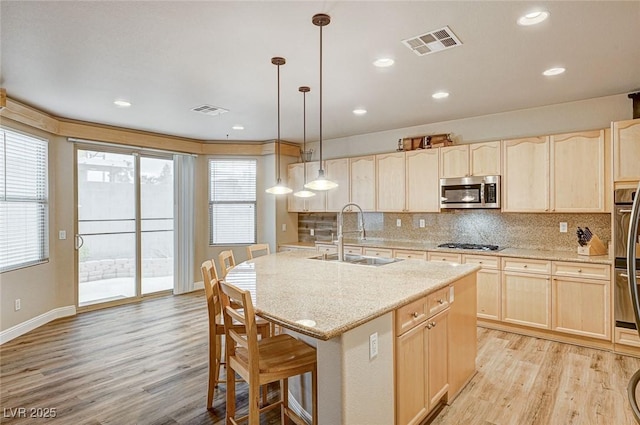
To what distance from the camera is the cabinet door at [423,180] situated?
4.92 m

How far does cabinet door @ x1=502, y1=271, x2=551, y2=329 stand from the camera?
12.8 feet

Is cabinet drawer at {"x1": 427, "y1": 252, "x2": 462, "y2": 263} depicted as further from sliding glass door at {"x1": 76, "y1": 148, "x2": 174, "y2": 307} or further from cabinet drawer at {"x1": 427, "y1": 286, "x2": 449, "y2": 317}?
sliding glass door at {"x1": 76, "y1": 148, "x2": 174, "y2": 307}

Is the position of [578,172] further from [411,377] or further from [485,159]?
[411,377]

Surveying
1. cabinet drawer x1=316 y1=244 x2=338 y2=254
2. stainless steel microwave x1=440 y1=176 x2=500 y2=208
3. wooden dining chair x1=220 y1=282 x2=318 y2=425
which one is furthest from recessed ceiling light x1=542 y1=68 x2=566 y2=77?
cabinet drawer x1=316 y1=244 x2=338 y2=254

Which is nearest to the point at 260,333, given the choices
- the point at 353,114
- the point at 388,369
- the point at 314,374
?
the point at 314,374

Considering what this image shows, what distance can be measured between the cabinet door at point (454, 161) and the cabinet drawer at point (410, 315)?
2.87m

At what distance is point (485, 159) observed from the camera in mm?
4500

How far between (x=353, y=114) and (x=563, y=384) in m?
3.51

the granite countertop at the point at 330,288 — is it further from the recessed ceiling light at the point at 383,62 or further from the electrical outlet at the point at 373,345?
the recessed ceiling light at the point at 383,62

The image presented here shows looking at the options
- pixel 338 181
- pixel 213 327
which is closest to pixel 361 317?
pixel 213 327

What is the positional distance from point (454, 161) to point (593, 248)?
179 centimetres

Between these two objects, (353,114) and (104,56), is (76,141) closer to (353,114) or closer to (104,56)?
(104,56)

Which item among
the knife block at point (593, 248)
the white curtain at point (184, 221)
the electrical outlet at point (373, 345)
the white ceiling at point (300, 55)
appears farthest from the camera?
the white curtain at point (184, 221)

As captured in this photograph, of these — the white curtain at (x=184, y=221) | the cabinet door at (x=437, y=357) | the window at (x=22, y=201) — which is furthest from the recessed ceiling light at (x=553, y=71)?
the window at (x=22, y=201)
